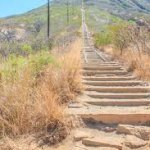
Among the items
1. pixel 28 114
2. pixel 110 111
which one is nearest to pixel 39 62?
pixel 110 111

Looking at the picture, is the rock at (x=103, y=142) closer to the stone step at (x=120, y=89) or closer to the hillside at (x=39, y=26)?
the stone step at (x=120, y=89)

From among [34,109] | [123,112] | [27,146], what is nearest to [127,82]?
[123,112]

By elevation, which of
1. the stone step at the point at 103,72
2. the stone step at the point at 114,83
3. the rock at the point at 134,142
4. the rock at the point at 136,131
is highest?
the stone step at the point at 103,72

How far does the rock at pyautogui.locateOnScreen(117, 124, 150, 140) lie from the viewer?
688cm

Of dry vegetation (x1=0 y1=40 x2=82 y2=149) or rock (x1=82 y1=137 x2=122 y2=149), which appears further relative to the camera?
dry vegetation (x1=0 y1=40 x2=82 y2=149)

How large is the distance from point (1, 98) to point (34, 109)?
50 cm

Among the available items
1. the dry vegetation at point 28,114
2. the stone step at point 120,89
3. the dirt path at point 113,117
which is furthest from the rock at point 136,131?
the stone step at point 120,89

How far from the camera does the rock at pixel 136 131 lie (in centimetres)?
688

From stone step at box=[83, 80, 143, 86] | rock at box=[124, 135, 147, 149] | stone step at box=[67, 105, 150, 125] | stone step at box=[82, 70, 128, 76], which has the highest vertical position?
stone step at box=[82, 70, 128, 76]

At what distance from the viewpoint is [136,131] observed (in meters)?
6.98

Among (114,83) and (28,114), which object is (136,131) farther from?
(114,83)

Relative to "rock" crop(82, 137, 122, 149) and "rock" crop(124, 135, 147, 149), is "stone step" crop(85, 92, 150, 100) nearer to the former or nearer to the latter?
"rock" crop(124, 135, 147, 149)

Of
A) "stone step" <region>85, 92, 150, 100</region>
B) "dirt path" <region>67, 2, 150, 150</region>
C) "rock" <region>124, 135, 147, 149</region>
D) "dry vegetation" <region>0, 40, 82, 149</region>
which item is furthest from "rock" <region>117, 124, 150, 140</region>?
"stone step" <region>85, 92, 150, 100</region>

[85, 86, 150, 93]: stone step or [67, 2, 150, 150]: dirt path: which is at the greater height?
[85, 86, 150, 93]: stone step
